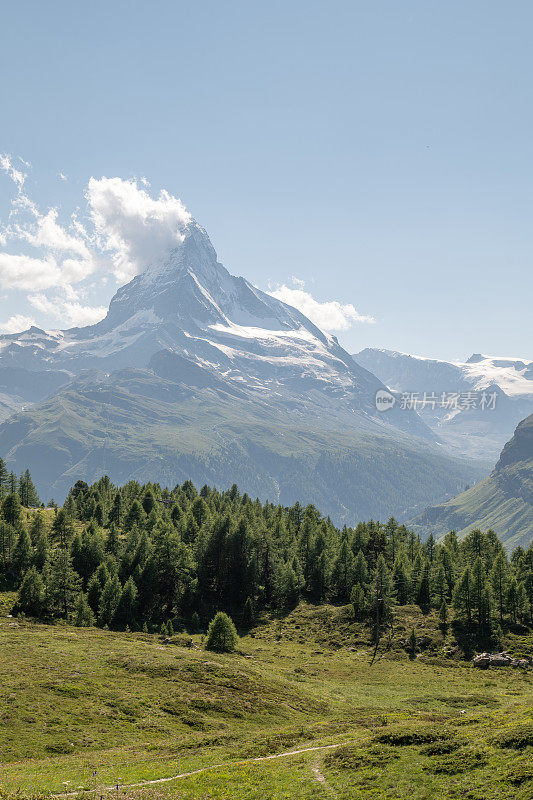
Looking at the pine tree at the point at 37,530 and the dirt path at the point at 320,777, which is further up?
the pine tree at the point at 37,530

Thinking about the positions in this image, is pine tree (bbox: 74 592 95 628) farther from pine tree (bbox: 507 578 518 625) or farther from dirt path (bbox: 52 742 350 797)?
pine tree (bbox: 507 578 518 625)

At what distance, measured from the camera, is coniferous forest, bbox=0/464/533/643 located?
98.9m

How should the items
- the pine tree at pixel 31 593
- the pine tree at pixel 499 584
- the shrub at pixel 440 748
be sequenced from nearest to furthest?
the shrub at pixel 440 748, the pine tree at pixel 31 593, the pine tree at pixel 499 584

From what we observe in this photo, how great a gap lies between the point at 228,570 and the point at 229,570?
1.30 feet

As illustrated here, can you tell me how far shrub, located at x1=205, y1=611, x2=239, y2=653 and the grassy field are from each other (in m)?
2.77

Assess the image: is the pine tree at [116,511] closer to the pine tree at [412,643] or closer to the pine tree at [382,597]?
the pine tree at [382,597]

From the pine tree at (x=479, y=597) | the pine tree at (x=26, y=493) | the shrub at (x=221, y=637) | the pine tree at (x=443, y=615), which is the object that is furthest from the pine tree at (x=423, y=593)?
the pine tree at (x=26, y=493)

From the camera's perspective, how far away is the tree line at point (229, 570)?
99.2 metres

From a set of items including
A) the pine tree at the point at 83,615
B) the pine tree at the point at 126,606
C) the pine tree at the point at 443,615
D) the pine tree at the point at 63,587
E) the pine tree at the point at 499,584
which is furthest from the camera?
the pine tree at the point at 499,584

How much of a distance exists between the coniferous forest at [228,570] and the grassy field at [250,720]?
33.6ft

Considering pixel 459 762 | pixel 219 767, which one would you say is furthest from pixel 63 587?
pixel 459 762

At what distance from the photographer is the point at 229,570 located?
12319 cm

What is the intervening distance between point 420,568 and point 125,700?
286 feet

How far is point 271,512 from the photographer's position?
162 m
